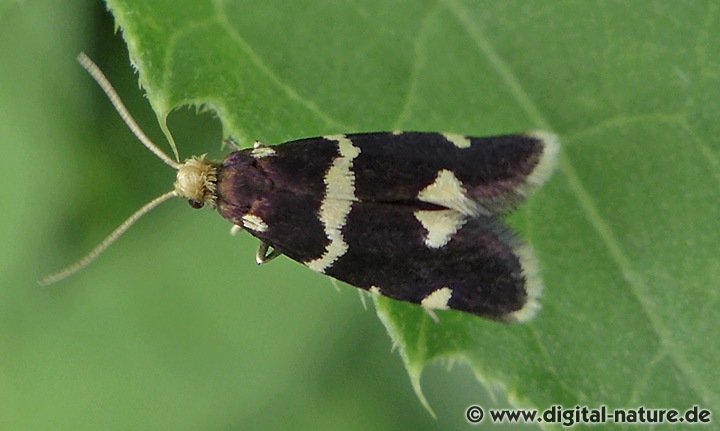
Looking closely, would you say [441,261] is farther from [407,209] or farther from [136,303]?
[136,303]

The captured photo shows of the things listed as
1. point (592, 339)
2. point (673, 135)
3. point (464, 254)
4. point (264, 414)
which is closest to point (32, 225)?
point (264, 414)

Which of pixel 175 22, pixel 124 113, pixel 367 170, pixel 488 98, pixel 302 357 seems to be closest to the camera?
pixel 175 22

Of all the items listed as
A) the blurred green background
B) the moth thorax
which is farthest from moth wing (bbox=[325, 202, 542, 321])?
the blurred green background

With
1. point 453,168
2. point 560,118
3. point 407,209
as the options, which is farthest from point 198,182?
point 560,118

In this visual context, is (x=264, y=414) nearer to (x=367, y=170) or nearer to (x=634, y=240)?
(x=367, y=170)

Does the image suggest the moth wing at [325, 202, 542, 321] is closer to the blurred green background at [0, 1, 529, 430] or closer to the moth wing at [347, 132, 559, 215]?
the moth wing at [347, 132, 559, 215]

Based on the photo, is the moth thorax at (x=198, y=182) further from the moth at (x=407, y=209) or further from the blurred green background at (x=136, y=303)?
the blurred green background at (x=136, y=303)

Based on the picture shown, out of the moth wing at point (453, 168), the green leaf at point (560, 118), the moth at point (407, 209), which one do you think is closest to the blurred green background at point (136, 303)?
the moth at point (407, 209)
